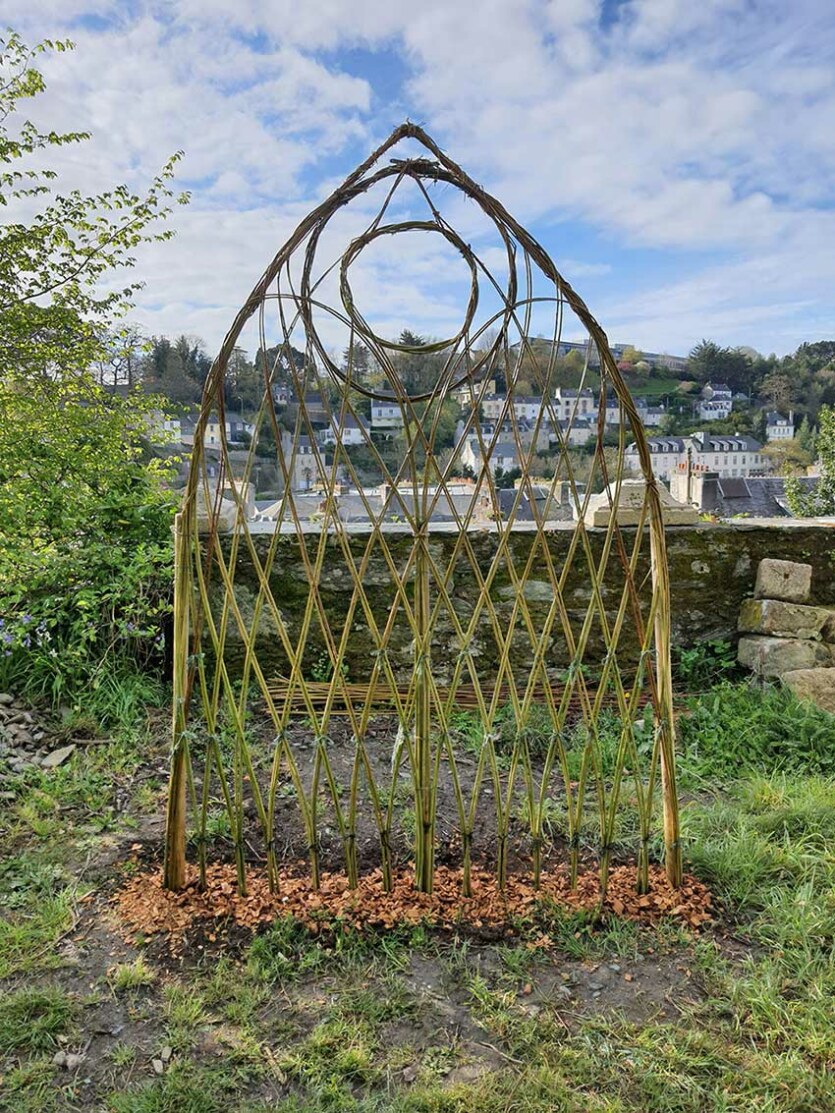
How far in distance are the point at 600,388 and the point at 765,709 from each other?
211 cm

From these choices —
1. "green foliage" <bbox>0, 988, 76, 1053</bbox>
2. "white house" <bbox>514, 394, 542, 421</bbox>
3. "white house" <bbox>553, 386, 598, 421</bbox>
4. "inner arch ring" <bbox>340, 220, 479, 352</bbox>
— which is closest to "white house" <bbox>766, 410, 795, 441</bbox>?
"white house" <bbox>514, 394, 542, 421</bbox>

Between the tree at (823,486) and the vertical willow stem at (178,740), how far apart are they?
8.40m

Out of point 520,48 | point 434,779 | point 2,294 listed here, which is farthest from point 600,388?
point 2,294

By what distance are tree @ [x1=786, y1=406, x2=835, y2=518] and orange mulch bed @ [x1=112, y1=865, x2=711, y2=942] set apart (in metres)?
7.60

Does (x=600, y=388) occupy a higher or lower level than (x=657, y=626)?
higher

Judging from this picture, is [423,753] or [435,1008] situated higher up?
[423,753]

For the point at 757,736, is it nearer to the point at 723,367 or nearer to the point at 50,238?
the point at 50,238

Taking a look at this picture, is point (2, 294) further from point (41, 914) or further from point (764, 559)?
point (764, 559)

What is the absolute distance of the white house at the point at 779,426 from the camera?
48.7ft

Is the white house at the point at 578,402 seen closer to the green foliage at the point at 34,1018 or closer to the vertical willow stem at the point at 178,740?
the vertical willow stem at the point at 178,740

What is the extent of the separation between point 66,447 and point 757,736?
13.4 feet

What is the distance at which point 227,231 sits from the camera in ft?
10.1

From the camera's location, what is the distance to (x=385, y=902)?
1990 mm

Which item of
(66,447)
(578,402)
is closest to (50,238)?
(66,447)
